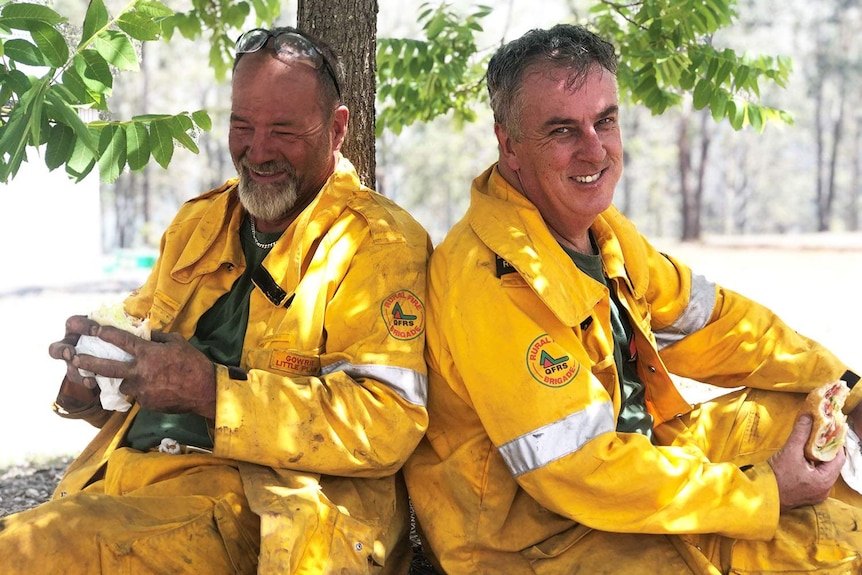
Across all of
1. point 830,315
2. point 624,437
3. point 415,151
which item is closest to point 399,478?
point 624,437

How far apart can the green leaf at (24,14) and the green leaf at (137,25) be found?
0.23 metres

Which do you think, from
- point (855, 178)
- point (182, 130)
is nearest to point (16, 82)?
point (182, 130)

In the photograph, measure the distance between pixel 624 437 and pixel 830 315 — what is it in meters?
12.2

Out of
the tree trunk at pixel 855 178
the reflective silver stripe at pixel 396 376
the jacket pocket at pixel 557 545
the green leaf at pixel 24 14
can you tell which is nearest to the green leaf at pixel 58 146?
the green leaf at pixel 24 14

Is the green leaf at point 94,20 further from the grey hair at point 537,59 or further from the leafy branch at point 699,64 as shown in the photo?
the leafy branch at point 699,64

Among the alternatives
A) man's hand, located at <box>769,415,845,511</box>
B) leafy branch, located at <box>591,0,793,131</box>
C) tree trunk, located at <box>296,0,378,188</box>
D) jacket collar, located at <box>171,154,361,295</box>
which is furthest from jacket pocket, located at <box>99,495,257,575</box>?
leafy branch, located at <box>591,0,793,131</box>

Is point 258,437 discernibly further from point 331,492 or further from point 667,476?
point 667,476

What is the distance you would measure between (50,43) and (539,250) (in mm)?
1645

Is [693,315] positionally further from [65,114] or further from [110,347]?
[65,114]

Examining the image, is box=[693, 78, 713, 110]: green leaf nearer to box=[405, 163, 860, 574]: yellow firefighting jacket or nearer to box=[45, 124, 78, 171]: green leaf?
box=[405, 163, 860, 574]: yellow firefighting jacket

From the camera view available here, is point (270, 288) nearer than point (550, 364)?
No

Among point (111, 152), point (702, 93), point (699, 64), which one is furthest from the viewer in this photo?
point (699, 64)

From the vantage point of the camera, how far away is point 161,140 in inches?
133

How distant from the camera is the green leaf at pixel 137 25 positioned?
312cm
